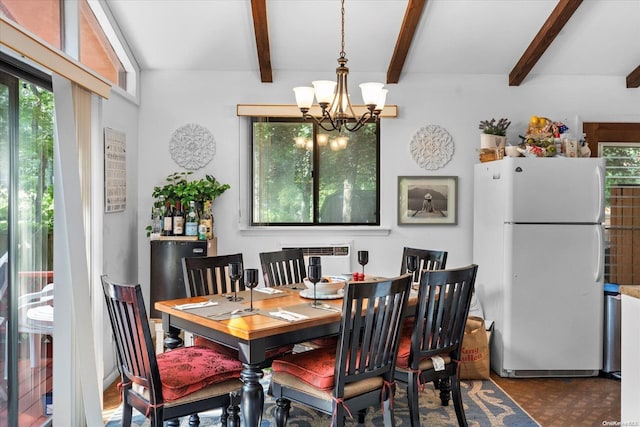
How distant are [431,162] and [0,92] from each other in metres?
3.51

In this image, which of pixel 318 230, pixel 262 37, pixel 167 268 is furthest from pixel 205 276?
pixel 262 37

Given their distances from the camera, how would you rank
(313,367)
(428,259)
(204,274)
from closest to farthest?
(313,367), (204,274), (428,259)

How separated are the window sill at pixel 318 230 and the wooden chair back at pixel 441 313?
197cm

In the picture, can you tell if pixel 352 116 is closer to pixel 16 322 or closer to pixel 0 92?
pixel 0 92

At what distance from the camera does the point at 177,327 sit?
9.24 ft

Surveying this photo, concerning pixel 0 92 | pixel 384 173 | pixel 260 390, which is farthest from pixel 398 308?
pixel 384 173

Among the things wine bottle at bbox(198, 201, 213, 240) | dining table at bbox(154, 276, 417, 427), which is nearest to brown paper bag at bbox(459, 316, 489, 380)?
dining table at bbox(154, 276, 417, 427)

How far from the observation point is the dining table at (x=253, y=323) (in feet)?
7.82

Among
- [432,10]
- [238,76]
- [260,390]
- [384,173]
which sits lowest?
[260,390]

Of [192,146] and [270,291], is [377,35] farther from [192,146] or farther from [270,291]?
[270,291]

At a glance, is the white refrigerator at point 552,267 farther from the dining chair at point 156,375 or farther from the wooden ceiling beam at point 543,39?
the dining chair at point 156,375

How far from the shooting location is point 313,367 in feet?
8.33

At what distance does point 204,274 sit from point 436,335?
57.4 inches

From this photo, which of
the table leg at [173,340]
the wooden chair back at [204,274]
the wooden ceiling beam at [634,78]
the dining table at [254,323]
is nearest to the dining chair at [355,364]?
the dining table at [254,323]
